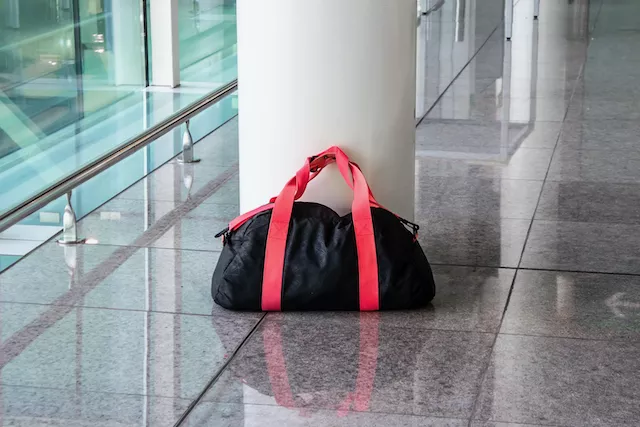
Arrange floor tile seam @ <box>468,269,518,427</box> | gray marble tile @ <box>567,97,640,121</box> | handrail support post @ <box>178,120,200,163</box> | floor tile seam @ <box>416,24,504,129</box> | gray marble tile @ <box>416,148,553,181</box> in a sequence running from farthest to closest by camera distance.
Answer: floor tile seam @ <box>416,24,504,129</box>
gray marble tile @ <box>567,97,640,121</box>
handrail support post @ <box>178,120,200,163</box>
gray marble tile @ <box>416,148,553,181</box>
floor tile seam @ <box>468,269,518,427</box>

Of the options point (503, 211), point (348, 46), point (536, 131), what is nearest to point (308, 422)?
point (348, 46)

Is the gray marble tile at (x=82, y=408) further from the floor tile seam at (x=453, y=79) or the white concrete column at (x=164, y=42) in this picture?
the white concrete column at (x=164, y=42)

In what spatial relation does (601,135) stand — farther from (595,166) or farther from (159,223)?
(159,223)

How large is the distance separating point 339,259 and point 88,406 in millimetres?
1086

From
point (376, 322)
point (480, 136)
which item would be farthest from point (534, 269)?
point (480, 136)

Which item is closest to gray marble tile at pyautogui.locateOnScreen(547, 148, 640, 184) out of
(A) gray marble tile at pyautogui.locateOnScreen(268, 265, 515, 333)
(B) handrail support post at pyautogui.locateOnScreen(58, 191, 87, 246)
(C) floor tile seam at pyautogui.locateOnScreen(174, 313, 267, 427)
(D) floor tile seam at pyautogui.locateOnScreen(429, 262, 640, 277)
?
(D) floor tile seam at pyautogui.locateOnScreen(429, 262, 640, 277)

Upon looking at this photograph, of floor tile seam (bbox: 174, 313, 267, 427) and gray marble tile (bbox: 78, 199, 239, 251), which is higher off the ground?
floor tile seam (bbox: 174, 313, 267, 427)

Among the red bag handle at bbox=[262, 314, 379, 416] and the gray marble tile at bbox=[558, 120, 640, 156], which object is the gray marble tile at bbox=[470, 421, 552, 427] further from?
the gray marble tile at bbox=[558, 120, 640, 156]

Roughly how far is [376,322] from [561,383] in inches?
30.6

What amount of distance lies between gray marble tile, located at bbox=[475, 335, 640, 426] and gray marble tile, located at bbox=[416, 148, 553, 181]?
2521mm

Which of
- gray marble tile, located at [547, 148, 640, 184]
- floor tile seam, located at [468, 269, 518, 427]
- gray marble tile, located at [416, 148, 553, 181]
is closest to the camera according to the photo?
floor tile seam, located at [468, 269, 518, 427]

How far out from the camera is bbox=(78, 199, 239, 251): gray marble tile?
5.10 meters

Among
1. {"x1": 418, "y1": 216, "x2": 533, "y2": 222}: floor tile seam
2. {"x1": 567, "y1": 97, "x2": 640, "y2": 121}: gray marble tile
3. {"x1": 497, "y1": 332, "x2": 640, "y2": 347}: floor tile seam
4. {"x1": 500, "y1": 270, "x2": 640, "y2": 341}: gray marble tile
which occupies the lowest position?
{"x1": 418, "y1": 216, "x2": 533, "y2": 222}: floor tile seam

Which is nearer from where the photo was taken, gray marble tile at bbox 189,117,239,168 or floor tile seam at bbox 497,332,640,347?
floor tile seam at bbox 497,332,640,347
